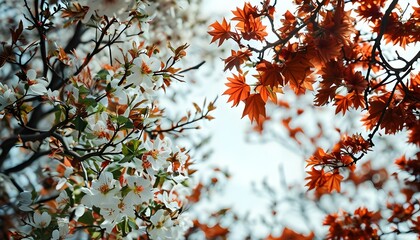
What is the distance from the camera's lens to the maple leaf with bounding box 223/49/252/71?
5.17ft

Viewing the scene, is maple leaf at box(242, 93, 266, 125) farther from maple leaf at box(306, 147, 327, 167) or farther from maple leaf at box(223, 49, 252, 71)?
maple leaf at box(306, 147, 327, 167)

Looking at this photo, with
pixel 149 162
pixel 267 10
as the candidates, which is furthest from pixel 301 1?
pixel 149 162

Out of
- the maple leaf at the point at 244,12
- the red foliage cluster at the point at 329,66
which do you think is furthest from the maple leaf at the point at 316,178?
the maple leaf at the point at 244,12

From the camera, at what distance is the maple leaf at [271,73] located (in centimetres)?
155

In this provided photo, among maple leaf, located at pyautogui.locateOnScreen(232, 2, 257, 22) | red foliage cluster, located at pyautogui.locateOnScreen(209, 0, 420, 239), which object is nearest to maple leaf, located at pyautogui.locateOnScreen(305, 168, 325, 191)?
red foliage cluster, located at pyautogui.locateOnScreen(209, 0, 420, 239)

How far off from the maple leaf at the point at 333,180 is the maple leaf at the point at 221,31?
2.05 feet

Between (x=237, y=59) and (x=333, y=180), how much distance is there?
0.62m

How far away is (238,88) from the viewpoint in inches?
64.8

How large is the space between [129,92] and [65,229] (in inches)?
18.8

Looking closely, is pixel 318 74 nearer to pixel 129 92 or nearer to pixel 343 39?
pixel 343 39

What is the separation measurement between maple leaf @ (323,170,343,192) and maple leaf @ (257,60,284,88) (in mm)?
509

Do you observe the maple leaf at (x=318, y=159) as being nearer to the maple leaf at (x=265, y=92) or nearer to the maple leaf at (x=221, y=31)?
the maple leaf at (x=265, y=92)

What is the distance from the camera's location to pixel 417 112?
1.84 metres

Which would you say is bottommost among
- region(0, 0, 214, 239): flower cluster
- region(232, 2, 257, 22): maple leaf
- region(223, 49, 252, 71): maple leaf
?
region(0, 0, 214, 239): flower cluster
